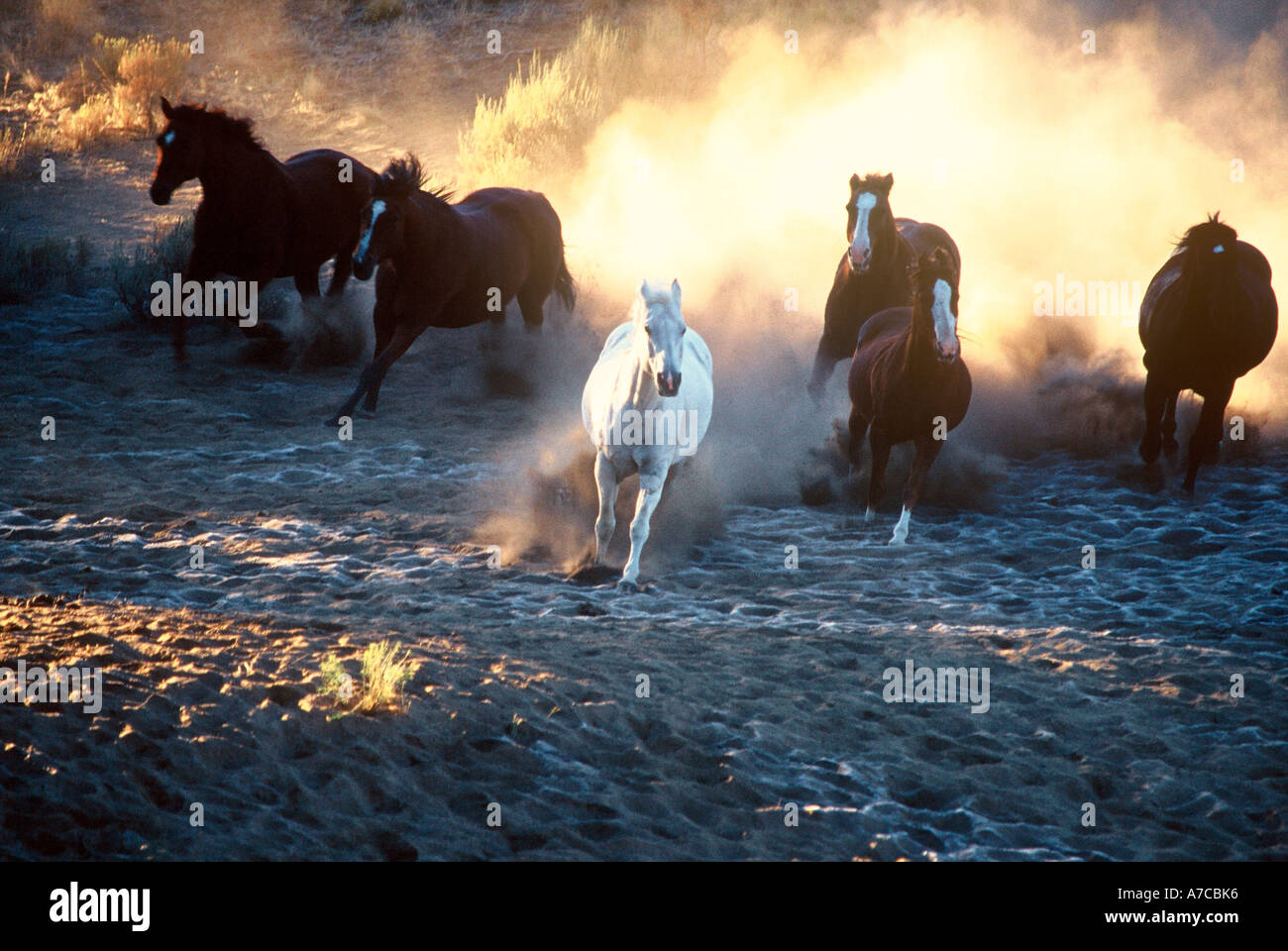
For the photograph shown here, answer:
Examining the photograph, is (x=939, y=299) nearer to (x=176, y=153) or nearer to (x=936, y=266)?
(x=936, y=266)

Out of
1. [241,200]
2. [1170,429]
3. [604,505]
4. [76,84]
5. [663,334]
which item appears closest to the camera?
[663,334]

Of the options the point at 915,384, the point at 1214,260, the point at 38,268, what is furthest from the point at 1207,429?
the point at 38,268

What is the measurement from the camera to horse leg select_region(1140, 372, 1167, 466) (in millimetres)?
9305

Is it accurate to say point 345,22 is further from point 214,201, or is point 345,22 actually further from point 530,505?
point 530,505

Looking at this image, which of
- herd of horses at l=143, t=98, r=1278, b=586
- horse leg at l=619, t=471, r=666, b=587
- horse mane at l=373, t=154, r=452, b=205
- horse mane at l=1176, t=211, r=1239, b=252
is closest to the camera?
horse leg at l=619, t=471, r=666, b=587

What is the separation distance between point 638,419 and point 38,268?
8512 mm

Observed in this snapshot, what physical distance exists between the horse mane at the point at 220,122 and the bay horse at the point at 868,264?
16.6 feet

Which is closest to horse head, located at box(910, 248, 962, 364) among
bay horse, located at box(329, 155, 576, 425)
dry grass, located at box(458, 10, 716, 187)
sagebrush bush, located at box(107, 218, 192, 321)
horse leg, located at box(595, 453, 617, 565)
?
horse leg, located at box(595, 453, 617, 565)

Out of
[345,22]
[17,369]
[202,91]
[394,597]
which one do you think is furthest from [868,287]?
[345,22]

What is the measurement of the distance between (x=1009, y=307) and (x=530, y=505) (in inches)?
268

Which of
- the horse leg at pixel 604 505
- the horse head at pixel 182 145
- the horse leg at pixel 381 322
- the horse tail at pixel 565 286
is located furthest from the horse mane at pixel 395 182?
the horse leg at pixel 604 505

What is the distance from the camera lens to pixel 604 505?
23.6 ft

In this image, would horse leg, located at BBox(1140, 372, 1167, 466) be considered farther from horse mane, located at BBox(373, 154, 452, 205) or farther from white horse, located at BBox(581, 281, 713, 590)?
horse mane, located at BBox(373, 154, 452, 205)

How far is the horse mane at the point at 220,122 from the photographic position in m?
10.2
